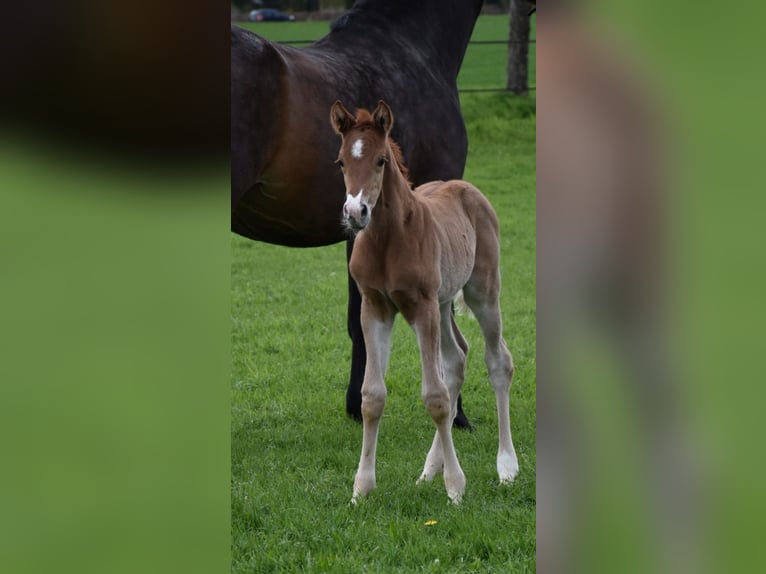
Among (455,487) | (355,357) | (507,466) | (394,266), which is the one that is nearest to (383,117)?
(394,266)

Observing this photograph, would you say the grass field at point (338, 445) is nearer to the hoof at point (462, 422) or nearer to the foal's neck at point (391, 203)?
the hoof at point (462, 422)

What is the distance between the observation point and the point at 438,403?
4184mm

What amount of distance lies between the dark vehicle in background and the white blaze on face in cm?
2169

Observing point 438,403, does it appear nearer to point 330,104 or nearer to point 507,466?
point 507,466

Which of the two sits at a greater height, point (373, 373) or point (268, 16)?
point (373, 373)

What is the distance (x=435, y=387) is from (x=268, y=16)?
24239 millimetres

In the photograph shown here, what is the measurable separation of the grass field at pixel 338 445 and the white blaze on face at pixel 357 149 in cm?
135

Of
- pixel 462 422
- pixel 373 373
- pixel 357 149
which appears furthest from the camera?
pixel 462 422
